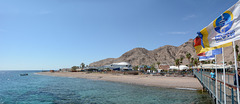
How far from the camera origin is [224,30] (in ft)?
19.1

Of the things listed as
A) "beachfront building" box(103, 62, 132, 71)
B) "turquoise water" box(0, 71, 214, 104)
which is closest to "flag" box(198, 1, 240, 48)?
"turquoise water" box(0, 71, 214, 104)

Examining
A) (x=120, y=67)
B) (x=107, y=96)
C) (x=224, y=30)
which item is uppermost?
(x=224, y=30)

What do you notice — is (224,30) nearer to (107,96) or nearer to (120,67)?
(107,96)

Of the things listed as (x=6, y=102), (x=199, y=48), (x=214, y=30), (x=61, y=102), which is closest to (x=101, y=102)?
(x=61, y=102)

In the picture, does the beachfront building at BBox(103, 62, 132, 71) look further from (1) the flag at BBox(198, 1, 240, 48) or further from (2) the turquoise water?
(1) the flag at BBox(198, 1, 240, 48)

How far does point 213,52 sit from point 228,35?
285 centimetres

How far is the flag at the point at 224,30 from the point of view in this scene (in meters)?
5.34

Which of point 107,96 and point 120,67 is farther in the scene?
point 120,67

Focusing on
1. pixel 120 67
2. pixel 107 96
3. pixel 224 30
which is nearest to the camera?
pixel 224 30

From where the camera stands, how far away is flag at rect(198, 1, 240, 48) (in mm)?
5344

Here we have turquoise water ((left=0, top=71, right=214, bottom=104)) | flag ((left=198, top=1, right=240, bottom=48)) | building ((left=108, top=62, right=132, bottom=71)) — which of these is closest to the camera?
flag ((left=198, top=1, right=240, bottom=48))

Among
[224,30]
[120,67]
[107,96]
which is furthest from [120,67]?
[224,30]

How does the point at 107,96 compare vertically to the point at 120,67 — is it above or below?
below

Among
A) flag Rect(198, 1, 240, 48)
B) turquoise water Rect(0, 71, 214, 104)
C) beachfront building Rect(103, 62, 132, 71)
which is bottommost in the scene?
turquoise water Rect(0, 71, 214, 104)
